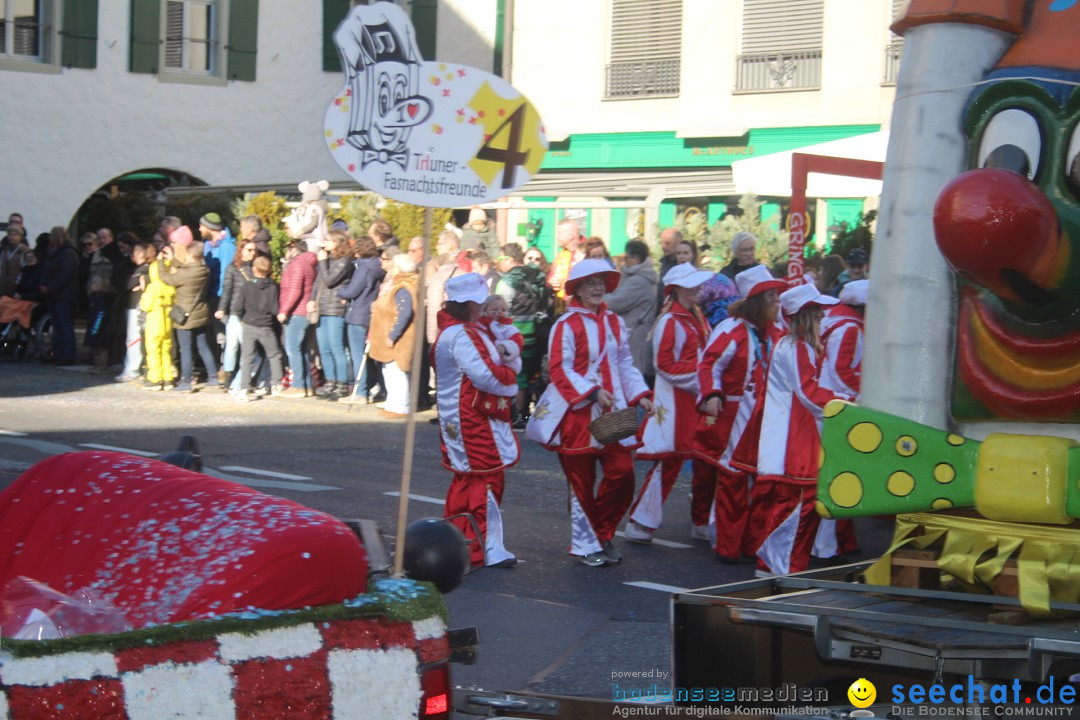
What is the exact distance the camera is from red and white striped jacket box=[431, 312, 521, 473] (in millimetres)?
7750

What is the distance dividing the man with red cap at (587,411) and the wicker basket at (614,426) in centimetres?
19

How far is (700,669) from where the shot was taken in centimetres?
433

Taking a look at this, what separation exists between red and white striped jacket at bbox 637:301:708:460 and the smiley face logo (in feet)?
14.6

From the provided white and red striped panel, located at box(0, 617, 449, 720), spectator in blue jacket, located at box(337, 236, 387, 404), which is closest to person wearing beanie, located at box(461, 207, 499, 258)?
spectator in blue jacket, located at box(337, 236, 387, 404)

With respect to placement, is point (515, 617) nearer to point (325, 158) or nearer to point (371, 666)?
point (371, 666)

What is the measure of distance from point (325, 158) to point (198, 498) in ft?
72.9

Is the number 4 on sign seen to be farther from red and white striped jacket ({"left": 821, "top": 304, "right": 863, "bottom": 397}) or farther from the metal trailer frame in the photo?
red and white striped jacket ({"left": 821, "top": 304, "right": 863, "bottom": 397})

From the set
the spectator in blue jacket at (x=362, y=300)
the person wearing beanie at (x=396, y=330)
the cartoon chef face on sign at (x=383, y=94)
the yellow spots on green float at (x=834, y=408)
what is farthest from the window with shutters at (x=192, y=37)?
the yellow spots on green float at (x=834, y=408)

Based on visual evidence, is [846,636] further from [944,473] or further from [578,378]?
[578,378]

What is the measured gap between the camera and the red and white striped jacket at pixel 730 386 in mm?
8312

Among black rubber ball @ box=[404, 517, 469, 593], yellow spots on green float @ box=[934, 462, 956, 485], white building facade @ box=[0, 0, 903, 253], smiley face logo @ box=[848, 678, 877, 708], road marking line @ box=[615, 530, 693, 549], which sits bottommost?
road marking line @ box=[615, 530, 693, 549]

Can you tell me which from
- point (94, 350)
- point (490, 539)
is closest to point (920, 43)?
point (490, 539)

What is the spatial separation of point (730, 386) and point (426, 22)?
17878 millimetres

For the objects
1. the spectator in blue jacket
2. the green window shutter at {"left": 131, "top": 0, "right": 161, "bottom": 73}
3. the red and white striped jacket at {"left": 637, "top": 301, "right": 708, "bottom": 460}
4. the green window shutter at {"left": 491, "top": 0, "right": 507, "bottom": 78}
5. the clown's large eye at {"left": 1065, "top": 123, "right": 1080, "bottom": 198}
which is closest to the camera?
the clown's large eye at {"left": 1065, "top": 123, "right": 1080, "bottom": 198}
